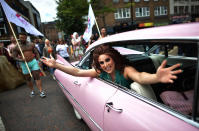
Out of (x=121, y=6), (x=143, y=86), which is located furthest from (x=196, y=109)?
(x=121, y=6)

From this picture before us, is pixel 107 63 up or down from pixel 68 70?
up

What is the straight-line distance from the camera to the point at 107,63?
1789 mm

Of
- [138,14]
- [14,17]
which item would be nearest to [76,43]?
[14,17]

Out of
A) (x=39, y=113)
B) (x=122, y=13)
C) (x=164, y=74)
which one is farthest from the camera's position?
(x=122, y=13)

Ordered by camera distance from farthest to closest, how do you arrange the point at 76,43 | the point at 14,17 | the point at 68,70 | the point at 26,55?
the point at 76,43
the point at 14,17
the point at 26,55
the point at 68,70

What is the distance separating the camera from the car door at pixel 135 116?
1016 mm

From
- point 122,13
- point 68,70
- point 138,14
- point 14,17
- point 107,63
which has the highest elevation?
point 122,13

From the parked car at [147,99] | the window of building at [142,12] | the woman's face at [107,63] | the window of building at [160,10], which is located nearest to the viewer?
the parked car at [147,99]

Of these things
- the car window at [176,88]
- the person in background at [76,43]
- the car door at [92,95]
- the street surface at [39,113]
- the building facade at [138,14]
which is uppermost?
the building facade at [138,14]

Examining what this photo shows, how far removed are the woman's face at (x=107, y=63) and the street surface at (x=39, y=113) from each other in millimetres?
1467

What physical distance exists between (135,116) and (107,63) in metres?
0.77

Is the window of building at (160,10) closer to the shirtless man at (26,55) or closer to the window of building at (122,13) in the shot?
the window of building at (122,13)

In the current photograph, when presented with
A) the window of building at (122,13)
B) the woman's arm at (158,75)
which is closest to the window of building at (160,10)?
the window of building at (122,13)

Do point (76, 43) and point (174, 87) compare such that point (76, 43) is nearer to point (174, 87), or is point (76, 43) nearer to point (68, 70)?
point (68, 70)
